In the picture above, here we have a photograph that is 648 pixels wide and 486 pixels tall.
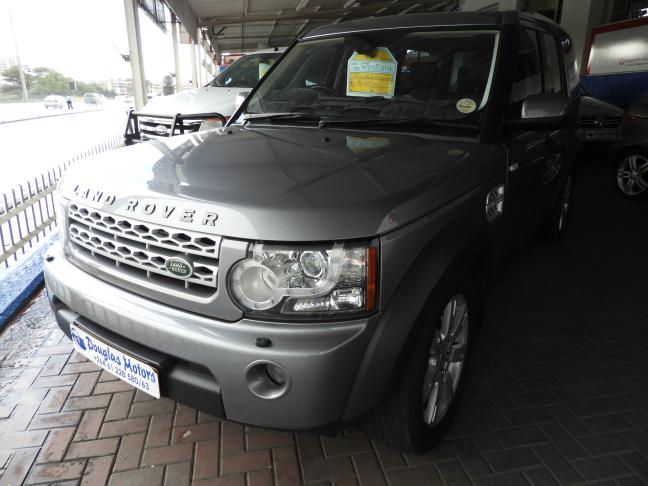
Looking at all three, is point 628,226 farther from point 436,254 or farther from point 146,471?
point 146,471

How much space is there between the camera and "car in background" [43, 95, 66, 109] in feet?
93.8

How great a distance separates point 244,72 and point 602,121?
5.77 meters

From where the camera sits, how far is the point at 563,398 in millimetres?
2404

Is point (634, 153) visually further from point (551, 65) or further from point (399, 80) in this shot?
point (399, 80)

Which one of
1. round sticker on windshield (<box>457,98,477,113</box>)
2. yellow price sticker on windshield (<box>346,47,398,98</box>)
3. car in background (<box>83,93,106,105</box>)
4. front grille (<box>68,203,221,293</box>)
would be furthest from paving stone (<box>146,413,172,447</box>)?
car in background (<box>83,93,106,105</box>)

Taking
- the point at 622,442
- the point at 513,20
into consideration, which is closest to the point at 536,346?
the point at 622,442

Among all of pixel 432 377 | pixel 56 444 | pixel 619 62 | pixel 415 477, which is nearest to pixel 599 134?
pixel 619 62

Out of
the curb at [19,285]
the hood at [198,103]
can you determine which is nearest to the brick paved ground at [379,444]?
the curb at [19,285]

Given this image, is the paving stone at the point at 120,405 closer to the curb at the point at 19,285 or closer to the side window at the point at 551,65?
the curb at the point at 19,285

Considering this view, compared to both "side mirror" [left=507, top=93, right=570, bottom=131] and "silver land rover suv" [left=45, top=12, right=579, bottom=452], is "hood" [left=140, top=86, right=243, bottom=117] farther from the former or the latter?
"side mirror" [left=507, top=93, right=570, bottom=131]

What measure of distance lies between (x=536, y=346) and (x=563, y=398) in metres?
0.51

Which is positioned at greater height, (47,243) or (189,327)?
(189,327)

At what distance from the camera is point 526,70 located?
2.62m

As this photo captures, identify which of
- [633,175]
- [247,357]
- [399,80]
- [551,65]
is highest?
[551,65]
